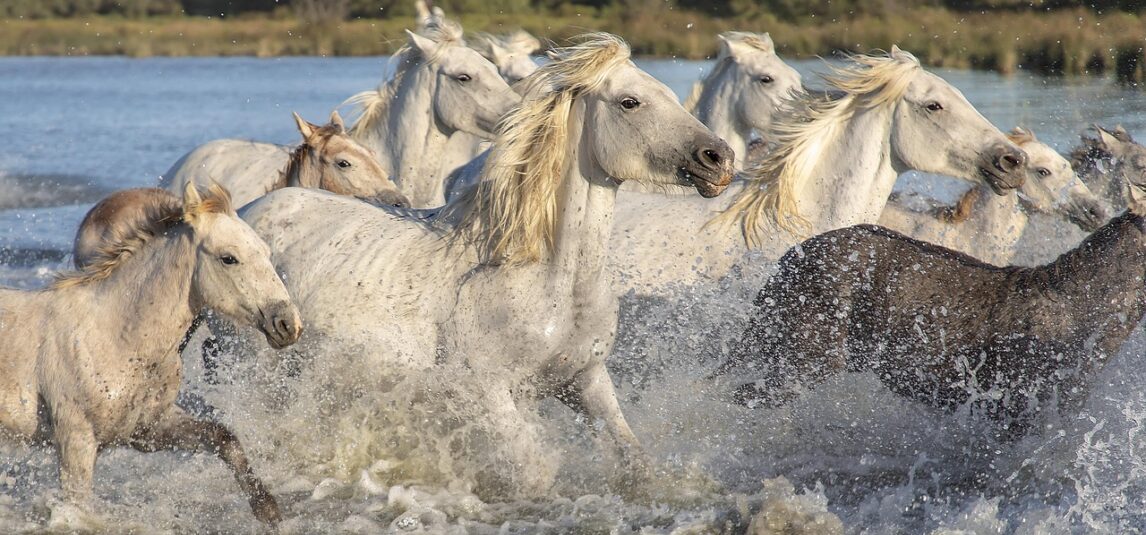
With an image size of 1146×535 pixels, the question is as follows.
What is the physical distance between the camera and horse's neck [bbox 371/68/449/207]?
757 centimetres

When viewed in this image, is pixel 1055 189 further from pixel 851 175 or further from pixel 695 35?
pixel 695 35

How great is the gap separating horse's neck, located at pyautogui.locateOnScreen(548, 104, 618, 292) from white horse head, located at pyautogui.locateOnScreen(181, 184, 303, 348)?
3.07 feet

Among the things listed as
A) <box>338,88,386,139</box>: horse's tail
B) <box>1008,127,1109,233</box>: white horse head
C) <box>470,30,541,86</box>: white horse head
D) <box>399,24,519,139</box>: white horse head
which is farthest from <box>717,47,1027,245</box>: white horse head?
<box>470,30,541,86</box>: white horse head

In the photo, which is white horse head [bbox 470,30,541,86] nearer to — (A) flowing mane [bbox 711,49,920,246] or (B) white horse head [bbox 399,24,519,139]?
(B) white horse head [bbox 399,24,519,139]

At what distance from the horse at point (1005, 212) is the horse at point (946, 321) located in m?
1.72

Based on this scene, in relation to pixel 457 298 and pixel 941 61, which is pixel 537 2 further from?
pixel 457 298

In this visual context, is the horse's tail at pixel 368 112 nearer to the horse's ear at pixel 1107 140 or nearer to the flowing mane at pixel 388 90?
the flowing mane at pixel 388 90

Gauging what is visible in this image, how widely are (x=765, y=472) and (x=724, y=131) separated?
125 inches

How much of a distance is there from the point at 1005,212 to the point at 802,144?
1.76 metres

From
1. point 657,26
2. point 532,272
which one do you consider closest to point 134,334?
point 532,272

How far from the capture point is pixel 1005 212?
24.1ft

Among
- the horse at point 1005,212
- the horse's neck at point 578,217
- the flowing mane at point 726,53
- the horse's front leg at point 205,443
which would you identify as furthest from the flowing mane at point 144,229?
the flowing mane at point 726,53

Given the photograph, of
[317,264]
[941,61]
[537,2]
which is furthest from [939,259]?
[537,2]

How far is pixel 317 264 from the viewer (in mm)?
5180
